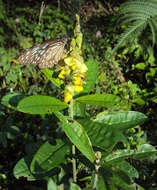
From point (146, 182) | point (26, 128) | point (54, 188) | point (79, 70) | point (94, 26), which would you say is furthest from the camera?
point (94, 26)

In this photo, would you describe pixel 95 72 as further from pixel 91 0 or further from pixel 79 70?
pixel 91 0

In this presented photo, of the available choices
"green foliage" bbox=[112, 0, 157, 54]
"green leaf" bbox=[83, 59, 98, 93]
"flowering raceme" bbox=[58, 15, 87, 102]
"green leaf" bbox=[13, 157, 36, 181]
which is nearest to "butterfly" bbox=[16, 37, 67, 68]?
"flowering raceme" bbox=[58, 15, 87, 102]

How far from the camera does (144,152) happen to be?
1.19 m

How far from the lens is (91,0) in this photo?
3.51 meters

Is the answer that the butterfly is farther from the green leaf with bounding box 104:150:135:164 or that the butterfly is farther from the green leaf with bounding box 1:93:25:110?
the green leaf with bounding box 104:150:135:164

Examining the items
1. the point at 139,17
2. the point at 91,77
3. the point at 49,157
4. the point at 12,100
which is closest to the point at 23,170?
the point at 49,157

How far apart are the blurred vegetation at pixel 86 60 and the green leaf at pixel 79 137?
0.95 feet

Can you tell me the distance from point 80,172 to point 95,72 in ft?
2.34

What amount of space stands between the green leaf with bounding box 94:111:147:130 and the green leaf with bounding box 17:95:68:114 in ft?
0.93

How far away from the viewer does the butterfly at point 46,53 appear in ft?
3.50

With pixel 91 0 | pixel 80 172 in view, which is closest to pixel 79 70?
pixel 80 172

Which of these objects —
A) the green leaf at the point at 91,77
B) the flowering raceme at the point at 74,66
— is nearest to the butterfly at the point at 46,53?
the flowering raceme at the point at 74,66

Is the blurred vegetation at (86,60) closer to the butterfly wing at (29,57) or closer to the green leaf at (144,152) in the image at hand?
the green leaf at (144,152)

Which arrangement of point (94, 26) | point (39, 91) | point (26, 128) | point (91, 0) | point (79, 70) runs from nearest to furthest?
point (79, 70) → point (26, 128) → point (39, 91) → point (94, 26) → point (91, 0)
